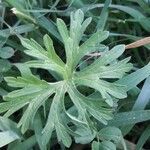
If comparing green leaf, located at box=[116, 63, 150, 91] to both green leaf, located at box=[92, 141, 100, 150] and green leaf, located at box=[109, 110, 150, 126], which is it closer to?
green leaf, located at box=[109, 110, 150, 126]

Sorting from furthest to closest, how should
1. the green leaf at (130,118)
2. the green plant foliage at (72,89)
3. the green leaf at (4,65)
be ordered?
the green leaf at (4,65)
the green leaf at (130,118)
the green plant foliage at (72,89)

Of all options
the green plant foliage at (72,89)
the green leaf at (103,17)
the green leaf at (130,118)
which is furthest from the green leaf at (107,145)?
the green leaf at (103,17)

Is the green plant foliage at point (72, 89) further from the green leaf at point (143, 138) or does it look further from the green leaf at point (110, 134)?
the green leaf at point (143, 138)

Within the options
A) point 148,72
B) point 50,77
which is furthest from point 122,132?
point 50,77

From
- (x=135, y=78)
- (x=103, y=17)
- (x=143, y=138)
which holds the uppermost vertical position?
(x=103, y=17)

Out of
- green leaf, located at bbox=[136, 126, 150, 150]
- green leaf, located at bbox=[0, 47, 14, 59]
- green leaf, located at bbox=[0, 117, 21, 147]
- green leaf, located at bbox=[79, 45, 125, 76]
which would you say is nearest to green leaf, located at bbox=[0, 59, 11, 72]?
green leaf, located at bbox=[0, 47, 14, 59]

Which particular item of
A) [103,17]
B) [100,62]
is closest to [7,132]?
[100,62]

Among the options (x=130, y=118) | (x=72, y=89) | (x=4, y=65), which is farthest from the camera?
(x=4, y=65)

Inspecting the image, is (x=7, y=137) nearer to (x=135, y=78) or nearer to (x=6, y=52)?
Answer: (x=6, y=52)

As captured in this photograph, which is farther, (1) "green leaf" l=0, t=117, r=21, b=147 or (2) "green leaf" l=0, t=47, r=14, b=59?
(2) "green leaf" l=0, t=47, r=14, b=59

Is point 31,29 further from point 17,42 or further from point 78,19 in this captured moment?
point 78,19

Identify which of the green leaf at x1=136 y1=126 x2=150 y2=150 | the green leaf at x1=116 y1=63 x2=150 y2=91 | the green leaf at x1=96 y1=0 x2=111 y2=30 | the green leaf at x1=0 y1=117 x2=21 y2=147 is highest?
the green leaf at x1=96 y1=0 x2=111 y2=30
